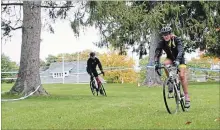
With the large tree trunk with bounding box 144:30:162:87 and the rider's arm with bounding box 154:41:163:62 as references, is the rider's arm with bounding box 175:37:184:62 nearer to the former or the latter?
the rider's arm with bounding box 154:41:163:62

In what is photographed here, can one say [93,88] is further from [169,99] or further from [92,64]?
[169,99]

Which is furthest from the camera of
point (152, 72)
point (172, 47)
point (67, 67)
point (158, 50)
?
point (67, 67)

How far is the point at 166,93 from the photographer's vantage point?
31.7 feet

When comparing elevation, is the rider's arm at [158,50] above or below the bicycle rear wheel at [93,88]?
above

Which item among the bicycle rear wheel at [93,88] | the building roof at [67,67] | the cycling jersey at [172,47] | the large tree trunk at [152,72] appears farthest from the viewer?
the building roof at [67,67]

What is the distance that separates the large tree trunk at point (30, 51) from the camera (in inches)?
648

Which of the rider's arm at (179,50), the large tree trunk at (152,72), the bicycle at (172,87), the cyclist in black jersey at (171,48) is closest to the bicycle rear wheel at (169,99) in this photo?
the bicycle at (172,87)

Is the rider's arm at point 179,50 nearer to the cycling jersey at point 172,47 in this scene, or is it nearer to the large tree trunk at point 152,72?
the cycling jersey at point 172,47

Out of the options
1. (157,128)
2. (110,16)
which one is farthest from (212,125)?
(110,16)

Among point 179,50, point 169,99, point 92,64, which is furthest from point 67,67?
point 179,50

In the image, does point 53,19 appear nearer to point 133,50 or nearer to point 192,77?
point 133,50

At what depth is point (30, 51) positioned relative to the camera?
1658 centimetres

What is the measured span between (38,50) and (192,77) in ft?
90.9

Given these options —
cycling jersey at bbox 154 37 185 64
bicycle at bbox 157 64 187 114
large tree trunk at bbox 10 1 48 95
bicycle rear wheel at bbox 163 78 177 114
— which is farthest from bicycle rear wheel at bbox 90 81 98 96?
cycling jersey at bbox 154 37 185 64
